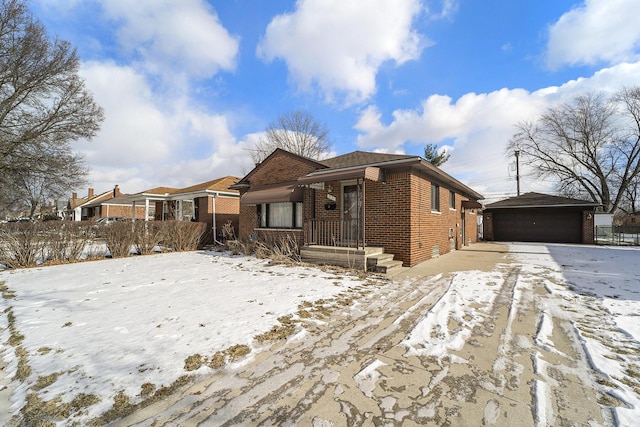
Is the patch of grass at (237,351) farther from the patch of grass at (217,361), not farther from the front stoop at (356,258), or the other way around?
the front stoop at (356,258)

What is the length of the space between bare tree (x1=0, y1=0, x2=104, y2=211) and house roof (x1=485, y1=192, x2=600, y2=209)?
27.6m

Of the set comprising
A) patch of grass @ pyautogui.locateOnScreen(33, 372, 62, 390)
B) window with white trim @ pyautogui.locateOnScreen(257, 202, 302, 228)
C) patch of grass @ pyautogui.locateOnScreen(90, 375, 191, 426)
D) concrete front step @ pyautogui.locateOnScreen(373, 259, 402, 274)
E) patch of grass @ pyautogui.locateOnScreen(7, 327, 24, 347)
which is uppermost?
window with white trim @ pyautogui.locateOnScreen(257, 202, 302, 228)

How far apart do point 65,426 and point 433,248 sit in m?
10.3

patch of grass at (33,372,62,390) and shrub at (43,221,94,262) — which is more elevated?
shrub at (43,221,94,262)

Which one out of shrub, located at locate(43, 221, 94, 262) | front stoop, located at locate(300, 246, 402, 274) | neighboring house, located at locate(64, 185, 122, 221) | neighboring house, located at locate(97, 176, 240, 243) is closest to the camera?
front stoop, located at locate(300, 246, 402, 274)

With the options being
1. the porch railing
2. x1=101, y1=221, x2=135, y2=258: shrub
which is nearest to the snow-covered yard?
the porch railing

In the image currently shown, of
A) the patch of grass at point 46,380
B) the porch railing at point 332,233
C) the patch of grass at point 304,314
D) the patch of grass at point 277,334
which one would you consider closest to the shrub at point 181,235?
the porch railing at point 332,233

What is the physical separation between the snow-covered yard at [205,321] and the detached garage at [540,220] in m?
13.7

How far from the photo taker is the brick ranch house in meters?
8.21

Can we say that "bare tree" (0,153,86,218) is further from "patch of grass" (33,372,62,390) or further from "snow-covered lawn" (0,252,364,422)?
"patch of grass" (33,372,62,390)

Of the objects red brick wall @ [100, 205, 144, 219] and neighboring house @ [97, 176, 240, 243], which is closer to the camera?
neighboring house @ [97, 176, 240, 243]

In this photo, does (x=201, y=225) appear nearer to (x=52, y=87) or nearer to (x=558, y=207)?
(x=52, y=87)

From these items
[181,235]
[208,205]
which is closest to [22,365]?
[181,235]

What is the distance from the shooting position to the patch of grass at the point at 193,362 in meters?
2.72
